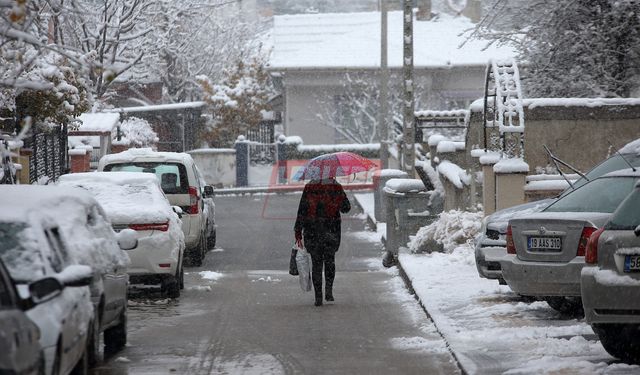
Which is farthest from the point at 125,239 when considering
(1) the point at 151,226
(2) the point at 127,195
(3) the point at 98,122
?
(3) the point at 98,122

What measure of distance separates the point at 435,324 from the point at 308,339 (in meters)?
1.37

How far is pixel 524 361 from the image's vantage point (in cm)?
1081

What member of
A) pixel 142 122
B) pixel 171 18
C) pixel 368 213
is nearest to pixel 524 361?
pixel 368 213

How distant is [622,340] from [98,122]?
21.8 meters

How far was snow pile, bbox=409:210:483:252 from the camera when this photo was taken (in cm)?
2022

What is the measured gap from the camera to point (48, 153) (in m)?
25.8

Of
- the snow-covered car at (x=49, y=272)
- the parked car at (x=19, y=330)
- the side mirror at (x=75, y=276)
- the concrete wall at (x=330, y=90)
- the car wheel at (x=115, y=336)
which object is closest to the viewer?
the parked car at (x=19, y=330)

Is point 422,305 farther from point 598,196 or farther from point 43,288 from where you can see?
point 43,288

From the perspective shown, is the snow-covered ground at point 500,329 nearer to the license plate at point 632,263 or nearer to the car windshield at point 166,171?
the license plate at point 632,263

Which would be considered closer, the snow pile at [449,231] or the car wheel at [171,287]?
the car wheel at [171,287]

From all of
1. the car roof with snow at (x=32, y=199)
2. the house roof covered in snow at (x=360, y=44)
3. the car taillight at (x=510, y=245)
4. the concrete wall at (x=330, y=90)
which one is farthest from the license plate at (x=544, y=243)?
the concrete wall at (x=330, y=90)

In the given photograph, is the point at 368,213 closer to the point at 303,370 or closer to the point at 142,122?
the point at 142,122

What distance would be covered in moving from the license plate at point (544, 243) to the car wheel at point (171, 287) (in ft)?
17.7

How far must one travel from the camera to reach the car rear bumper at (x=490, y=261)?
15.2 meters
